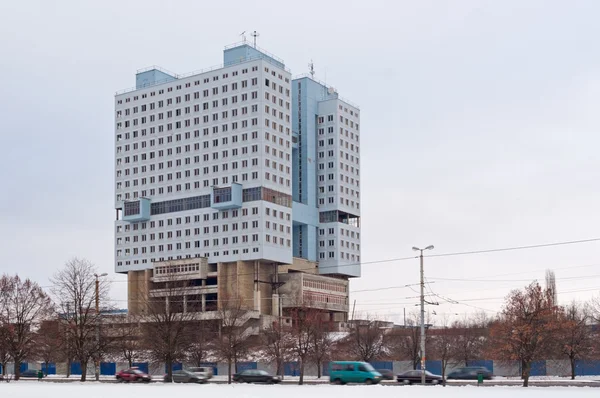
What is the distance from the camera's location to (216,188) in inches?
7018

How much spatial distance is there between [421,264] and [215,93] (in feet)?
384

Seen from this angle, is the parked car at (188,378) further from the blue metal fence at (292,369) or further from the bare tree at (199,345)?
the blue metal fence at (292,369)

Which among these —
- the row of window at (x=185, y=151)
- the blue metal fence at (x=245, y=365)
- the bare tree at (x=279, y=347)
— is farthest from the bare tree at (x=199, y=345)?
the row of window at (x=185, y=151)

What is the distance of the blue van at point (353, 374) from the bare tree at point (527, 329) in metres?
11.6

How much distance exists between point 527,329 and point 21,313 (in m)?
55.9

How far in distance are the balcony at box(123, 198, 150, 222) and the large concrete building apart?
243mm

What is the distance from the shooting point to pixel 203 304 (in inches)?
6983

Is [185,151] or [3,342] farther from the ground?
[185,151]

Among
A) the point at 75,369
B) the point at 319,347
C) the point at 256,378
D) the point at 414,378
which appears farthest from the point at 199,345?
the point at 75,369

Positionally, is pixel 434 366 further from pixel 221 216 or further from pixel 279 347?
pixel 221 216

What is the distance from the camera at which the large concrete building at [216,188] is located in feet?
578

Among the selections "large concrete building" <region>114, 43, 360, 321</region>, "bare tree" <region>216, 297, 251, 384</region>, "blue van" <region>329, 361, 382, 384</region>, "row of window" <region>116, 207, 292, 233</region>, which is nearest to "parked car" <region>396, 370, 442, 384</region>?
"blue van" <region>329, 361, 382, 384</region>

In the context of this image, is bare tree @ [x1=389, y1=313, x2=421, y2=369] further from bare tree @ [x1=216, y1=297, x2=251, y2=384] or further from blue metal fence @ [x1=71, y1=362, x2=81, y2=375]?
blue metal fence @ [x1=71, y1=362, x2=81, y2=375]

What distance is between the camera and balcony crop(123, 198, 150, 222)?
18800cm
